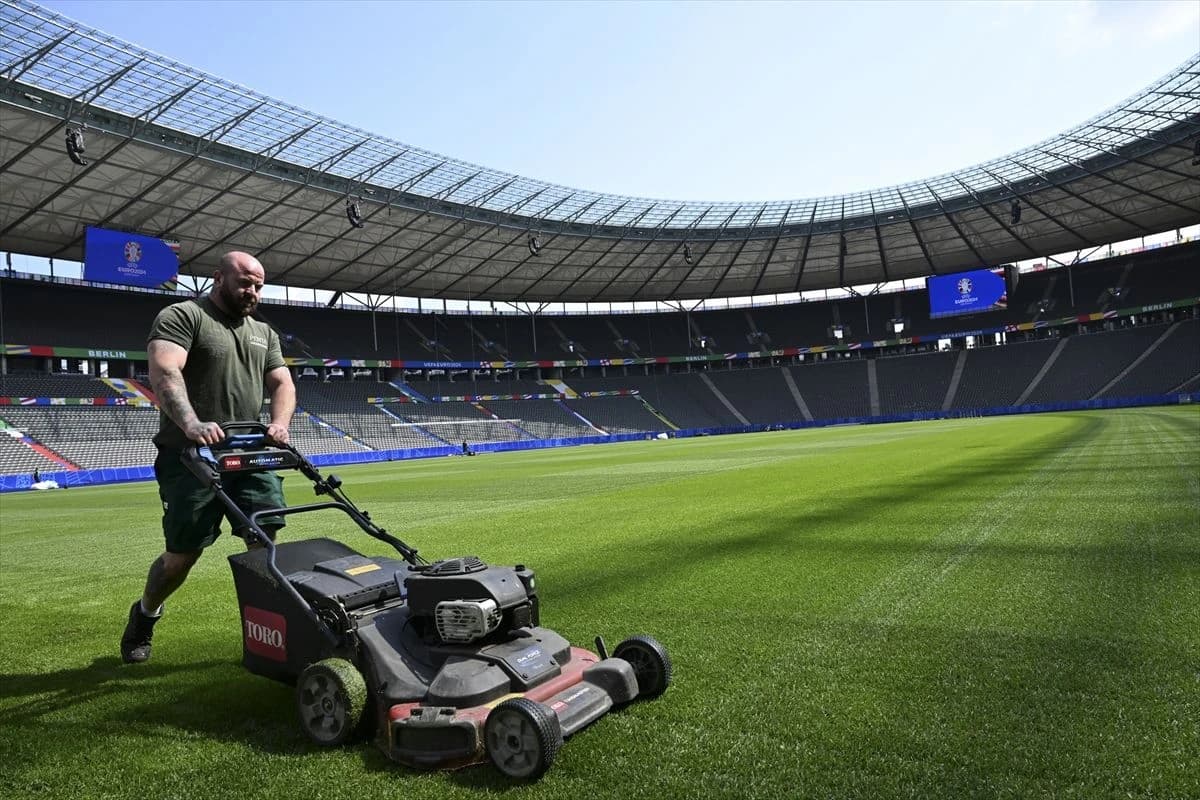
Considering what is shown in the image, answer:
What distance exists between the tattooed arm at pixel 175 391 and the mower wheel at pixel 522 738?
1.96 metres

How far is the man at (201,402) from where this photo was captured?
3.91 meters

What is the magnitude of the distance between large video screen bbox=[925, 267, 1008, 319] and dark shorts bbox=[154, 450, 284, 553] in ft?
212

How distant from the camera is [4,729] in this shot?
326 centimetres

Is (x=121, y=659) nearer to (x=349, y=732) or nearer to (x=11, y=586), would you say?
(x=349, y=732)

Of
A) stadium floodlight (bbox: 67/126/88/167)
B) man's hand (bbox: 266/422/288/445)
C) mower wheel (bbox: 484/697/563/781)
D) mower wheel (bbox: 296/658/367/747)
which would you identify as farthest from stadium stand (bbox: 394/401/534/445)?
mower wheel (bbox: 484/697/563/781)

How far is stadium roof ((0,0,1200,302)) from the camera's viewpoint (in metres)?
28.8

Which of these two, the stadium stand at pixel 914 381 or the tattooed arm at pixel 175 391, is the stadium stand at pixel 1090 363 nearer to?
the stadium stand at pixel 914 381

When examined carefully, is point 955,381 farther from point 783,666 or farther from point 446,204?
point 783,666

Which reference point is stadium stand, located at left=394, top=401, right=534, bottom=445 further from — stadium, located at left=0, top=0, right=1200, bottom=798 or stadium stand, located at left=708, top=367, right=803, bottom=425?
stadium stand, located at left=708, top=367, right=803, bottom=425

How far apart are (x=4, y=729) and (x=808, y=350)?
73.8m

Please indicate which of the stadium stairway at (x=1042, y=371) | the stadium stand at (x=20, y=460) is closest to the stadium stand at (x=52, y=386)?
the stadium stand at (x=20, y=460)

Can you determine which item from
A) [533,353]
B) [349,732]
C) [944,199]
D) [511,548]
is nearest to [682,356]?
[533,353]

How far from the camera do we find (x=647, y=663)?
3.14 meters

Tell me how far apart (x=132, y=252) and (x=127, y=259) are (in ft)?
1.39
